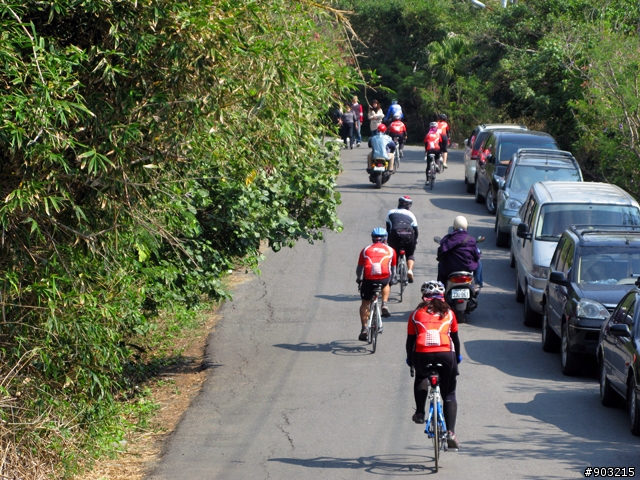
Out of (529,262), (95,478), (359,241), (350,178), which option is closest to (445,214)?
(359,241)

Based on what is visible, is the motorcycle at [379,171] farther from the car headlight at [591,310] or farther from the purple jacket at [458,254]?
the car headlight at [591,310]

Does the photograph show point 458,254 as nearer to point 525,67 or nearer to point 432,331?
point 432,331

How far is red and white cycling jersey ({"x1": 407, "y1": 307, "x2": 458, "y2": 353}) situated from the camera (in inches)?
340

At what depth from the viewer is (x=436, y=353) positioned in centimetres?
861

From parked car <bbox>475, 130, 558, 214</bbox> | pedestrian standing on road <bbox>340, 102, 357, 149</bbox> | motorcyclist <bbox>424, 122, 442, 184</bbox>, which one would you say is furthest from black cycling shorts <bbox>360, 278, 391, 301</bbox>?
pedestrian standing on road <bbox>340, 102, 357, 149</bbox>

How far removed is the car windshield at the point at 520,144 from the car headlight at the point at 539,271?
29.1 ft

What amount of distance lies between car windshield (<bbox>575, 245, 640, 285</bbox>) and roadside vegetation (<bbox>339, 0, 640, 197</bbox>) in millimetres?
4950

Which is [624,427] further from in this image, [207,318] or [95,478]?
[207,318]

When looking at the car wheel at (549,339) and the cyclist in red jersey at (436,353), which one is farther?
the car wheel at (549,339)

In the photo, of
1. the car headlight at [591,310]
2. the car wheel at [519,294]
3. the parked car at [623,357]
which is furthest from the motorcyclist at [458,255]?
the parked car at [623,357]

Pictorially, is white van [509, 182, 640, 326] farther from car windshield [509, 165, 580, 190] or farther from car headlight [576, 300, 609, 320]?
car windshield [509, 165, 580, 190]

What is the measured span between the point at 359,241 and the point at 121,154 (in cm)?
1383

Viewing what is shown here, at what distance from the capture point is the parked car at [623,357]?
31.5 ft

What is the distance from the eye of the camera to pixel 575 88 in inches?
1071
